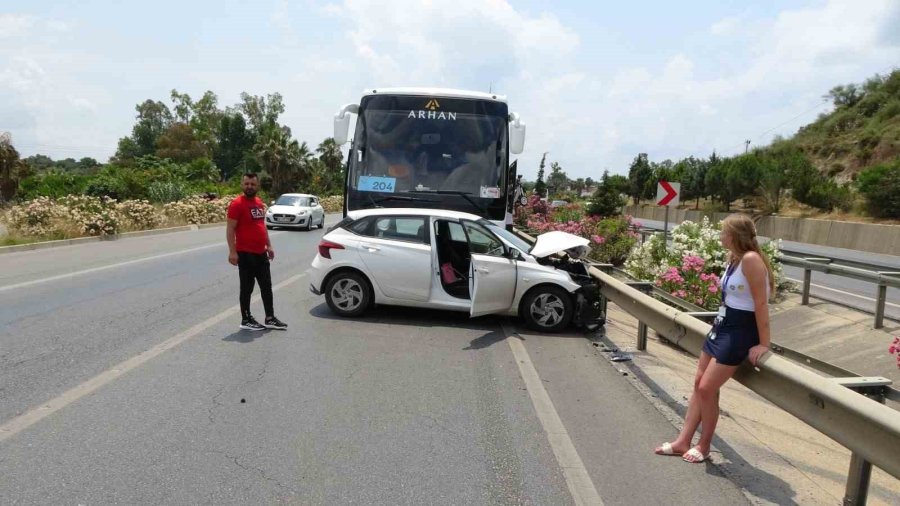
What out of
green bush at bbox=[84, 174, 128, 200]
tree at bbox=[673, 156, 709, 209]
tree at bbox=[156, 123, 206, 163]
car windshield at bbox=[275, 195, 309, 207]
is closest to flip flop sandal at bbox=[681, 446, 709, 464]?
car windshield at bbox=[275, 195, 309, 207]

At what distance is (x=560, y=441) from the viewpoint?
4641 millimetres

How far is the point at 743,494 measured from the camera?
12.8 feet

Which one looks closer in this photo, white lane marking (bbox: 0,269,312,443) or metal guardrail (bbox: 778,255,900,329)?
white lane marking (bbox: 0,269,312,443)

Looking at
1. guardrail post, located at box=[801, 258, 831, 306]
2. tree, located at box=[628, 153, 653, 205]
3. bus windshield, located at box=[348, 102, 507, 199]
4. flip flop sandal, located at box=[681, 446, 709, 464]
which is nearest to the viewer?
flip flop sandal, located at box=[681, 446, 709, 464]

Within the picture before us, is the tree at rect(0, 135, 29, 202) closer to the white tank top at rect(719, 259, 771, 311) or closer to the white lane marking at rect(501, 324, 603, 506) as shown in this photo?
the white lane marking at rect(501, 324, 603, 506)

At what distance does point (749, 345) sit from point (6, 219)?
21507 millimetres

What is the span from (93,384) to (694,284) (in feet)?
25.3

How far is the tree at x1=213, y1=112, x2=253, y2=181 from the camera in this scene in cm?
9325

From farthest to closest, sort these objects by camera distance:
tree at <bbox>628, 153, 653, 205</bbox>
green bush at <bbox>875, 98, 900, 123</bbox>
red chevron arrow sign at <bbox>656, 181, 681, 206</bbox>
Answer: tree at <bbox>628, 153, 653, 205</bbox> < green bush at <bbox>875, 98, 900, 123</bbox> < red chevron arrow sign at <bbox>656, 181, 681, 206</bbox>

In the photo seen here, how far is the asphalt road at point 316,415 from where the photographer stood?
149 inches

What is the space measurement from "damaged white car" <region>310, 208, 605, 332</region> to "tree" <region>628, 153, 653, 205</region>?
6704 centimetres

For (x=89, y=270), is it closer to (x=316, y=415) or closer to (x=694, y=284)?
(x=316, y=415)

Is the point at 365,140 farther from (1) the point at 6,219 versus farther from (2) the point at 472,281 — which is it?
(1) the point at 6,219

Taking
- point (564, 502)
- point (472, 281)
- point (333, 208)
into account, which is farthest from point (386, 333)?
point (333, 208)
